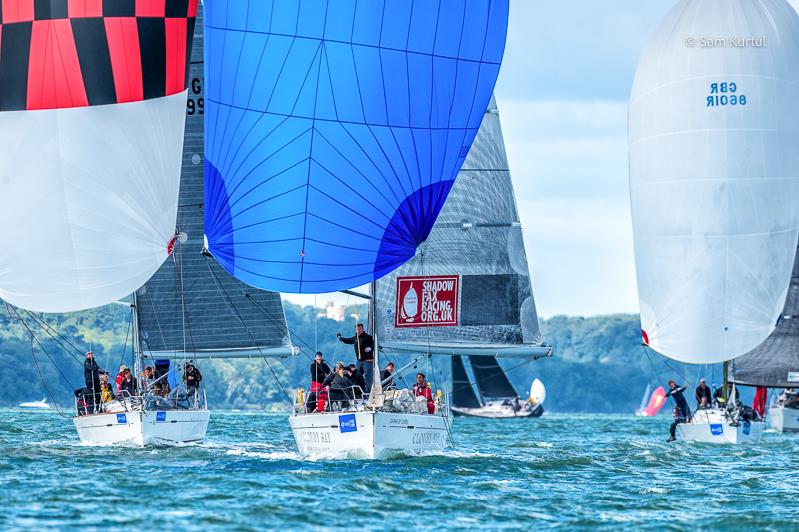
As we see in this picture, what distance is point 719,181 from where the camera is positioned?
31.6 metres

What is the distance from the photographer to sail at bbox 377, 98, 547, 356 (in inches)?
1029

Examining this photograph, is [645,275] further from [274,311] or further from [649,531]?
[649,531]

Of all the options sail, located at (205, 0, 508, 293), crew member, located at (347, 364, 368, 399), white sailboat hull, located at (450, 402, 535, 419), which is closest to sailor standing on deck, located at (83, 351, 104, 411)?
sail, located at (205, 0, 508, 293)

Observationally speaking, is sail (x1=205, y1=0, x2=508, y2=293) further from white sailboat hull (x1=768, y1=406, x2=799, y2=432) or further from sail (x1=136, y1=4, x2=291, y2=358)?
white sailboat hull (x1=768, y1=406, x2=799, y2=432)

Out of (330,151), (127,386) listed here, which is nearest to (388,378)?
(330,151)

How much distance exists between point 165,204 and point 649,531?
10288 mm

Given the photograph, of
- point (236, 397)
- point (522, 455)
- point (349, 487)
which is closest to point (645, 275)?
point (522, 455)

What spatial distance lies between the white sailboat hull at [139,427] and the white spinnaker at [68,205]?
8.21 ft

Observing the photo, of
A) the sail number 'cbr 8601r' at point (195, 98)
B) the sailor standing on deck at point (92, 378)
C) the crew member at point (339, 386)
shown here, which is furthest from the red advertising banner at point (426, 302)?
the sail number 'cbr 8601r' at point (195, 98)

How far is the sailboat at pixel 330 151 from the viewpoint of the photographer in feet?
68.7

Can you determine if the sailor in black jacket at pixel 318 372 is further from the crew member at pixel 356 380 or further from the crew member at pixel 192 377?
the crew member at pixel 192 377

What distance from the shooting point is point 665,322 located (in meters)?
32.7

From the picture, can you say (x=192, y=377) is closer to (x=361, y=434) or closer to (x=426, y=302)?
(x=426, y=302)

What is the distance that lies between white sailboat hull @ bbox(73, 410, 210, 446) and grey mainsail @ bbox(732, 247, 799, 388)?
2032cm
